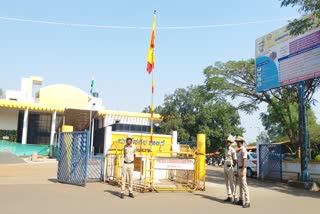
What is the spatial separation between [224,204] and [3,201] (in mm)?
5641

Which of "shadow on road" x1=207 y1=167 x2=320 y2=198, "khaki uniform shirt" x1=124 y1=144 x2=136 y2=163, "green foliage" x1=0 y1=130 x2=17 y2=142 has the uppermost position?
"green foliage" x1=0 y1=130 x2=17 y2=142

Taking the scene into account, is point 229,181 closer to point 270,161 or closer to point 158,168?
point 158,168

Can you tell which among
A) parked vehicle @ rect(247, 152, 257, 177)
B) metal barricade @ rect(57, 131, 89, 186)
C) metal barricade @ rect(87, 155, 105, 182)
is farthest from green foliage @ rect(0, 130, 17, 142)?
metal barricade @ rect(57, 131, 89, 186)

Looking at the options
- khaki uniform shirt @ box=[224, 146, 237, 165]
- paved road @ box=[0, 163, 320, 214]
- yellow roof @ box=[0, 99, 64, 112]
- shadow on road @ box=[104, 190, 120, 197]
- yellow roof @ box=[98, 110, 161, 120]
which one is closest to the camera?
paved road @ box=[0, 163, 320, 214]

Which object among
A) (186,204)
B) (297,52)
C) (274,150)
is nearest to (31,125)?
(274,150)

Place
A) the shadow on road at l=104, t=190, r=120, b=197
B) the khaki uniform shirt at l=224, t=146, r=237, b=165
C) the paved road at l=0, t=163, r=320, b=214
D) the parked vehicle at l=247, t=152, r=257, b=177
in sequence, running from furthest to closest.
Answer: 1. the parked vehicle at l=247, t=152, r=257, b=177
2. the shadow on road at l=104, t=190, r=120, b=197
3. the khaki uniform shirt at l=224, t=146, r=237, b=165
4. the paved road at l=0, t=163, r=320, b=214

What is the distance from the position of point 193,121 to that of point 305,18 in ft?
90.2

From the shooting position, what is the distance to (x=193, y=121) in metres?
43.7

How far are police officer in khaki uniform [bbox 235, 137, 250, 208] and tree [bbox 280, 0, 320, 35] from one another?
303 inches

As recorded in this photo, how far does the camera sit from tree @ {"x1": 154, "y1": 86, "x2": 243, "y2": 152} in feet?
142

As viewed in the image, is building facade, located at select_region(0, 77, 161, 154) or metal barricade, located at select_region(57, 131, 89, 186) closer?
metal barricade, located at select_region(57, 131, 89, 186)

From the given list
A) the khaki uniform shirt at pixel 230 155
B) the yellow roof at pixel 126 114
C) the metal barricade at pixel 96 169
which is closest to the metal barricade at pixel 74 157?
the metal barricade at pixel 96 169

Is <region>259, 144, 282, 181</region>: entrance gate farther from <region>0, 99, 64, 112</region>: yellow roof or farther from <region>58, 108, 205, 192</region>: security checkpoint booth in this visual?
<region>0, 99, 64, 112</region>: yellow roof

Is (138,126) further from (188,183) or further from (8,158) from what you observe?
(188,183)
